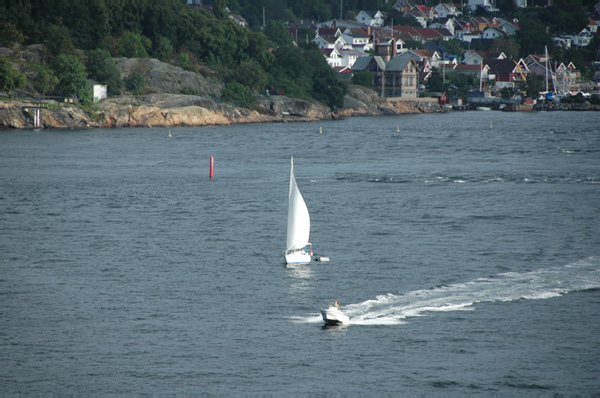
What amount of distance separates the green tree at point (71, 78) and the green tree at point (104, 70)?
3.28 meters

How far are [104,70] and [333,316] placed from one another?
373 feet

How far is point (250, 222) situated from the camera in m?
60.7

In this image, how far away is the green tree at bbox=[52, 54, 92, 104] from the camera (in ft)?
445

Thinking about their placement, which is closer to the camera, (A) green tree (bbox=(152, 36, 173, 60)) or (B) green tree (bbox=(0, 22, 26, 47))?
(B) green tree (bbox=(0, 22, 26, 47))

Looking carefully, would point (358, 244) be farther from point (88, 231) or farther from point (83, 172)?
point (83, 172)

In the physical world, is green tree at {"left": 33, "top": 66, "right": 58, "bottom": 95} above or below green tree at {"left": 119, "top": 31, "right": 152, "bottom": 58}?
below

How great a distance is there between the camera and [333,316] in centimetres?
3662

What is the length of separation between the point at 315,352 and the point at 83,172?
194 feet

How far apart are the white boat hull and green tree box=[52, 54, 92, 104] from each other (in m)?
109

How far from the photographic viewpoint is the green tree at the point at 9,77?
12812 centimetres

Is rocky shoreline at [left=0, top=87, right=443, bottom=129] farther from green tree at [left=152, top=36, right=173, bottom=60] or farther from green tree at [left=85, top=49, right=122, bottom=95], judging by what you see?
green tree at [left=152, top=36, right=173, bottom=60]

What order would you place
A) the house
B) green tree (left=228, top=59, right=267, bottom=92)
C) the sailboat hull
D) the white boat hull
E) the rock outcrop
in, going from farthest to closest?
green tree (left=228, top=59, right=267, bottom=92) < the house < the rock outcrop < the sailboat hull < the white boat hull

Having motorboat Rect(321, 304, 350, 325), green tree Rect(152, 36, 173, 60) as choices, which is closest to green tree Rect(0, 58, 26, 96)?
green tree Rect(152, 36, 173, 60)

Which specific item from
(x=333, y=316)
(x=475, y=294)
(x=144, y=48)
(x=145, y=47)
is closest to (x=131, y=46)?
(x=144, y=48)
